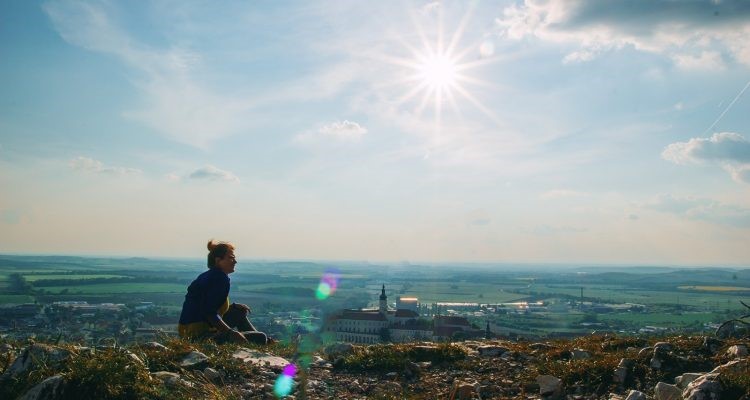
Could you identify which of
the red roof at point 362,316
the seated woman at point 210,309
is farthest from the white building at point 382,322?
the seated woman at point 210,309

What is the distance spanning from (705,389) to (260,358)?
219 inches

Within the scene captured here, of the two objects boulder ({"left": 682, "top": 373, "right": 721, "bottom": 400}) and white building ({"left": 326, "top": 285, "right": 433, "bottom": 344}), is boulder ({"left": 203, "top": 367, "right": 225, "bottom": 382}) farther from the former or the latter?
white building ({"left": 326, "top": 285, "right": 433, "bottom": 344})

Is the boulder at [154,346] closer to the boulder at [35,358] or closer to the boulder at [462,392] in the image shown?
the boulder at [35,358]

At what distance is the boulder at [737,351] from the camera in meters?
6.78

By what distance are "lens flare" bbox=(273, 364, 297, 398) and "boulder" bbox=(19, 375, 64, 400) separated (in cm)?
233

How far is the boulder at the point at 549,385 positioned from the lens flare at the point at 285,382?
3.15m

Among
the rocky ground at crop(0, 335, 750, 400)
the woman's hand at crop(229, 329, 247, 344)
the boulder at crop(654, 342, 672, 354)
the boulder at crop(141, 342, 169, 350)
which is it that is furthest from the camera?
the woman's hand at crop(229, 329, 247, 344)

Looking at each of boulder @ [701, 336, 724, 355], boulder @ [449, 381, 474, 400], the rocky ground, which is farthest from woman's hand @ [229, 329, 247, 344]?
boulder @ [701, 336, 724, 355]

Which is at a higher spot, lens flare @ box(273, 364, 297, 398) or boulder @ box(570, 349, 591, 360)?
boulder @ box(570, 349, 591, 360)

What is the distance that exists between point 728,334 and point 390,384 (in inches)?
236

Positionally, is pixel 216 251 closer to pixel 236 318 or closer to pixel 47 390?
pixel 236 318

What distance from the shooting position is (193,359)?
7.02m

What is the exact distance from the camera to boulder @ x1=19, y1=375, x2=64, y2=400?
211 inches

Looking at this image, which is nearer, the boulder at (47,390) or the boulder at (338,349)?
the boulder at (47,390)
